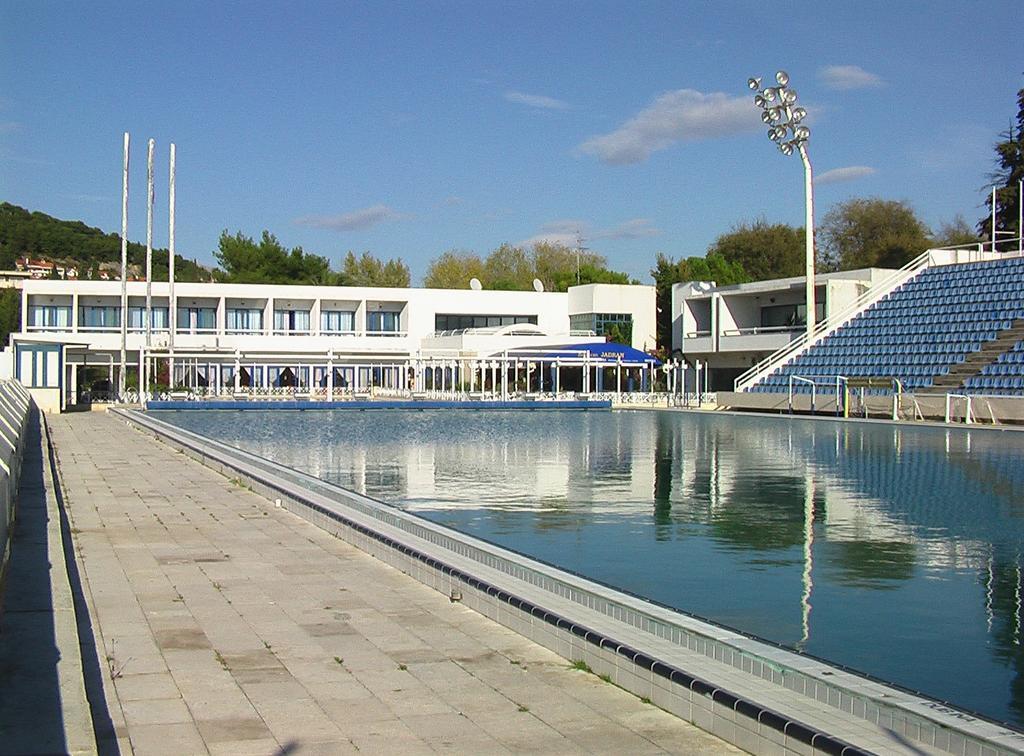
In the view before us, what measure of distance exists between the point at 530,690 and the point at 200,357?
46.2 meters

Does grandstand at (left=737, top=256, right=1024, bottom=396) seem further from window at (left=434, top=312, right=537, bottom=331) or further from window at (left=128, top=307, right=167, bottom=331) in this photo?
window at (left=128, top=307, right=167, bottom=331)

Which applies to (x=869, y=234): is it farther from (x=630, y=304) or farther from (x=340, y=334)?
(x=340, y=334)

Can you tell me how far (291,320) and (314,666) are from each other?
5541 cm

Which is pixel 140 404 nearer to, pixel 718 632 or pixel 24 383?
pixel 24 383

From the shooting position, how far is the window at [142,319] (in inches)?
2203

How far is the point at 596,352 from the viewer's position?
51281 millimetres

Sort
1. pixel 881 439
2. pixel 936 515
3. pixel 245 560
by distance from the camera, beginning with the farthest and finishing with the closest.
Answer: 1. pixel 881 439
2. pixel 936 515
3. pixel 245 560

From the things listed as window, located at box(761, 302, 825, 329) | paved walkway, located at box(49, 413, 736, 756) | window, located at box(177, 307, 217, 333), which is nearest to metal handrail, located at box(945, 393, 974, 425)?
window, located at box(761, 302, 825, 329)

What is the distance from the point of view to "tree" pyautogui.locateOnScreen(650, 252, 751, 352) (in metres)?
67.9

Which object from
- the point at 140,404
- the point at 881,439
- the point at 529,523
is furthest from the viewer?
the point at 140,404

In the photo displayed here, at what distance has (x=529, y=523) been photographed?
1162 cm

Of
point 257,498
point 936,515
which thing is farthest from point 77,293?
point 936,515

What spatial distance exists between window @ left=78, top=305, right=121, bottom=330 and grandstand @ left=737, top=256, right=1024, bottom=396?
3105 centimetres

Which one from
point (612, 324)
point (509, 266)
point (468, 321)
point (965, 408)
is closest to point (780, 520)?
point (965, 408)
